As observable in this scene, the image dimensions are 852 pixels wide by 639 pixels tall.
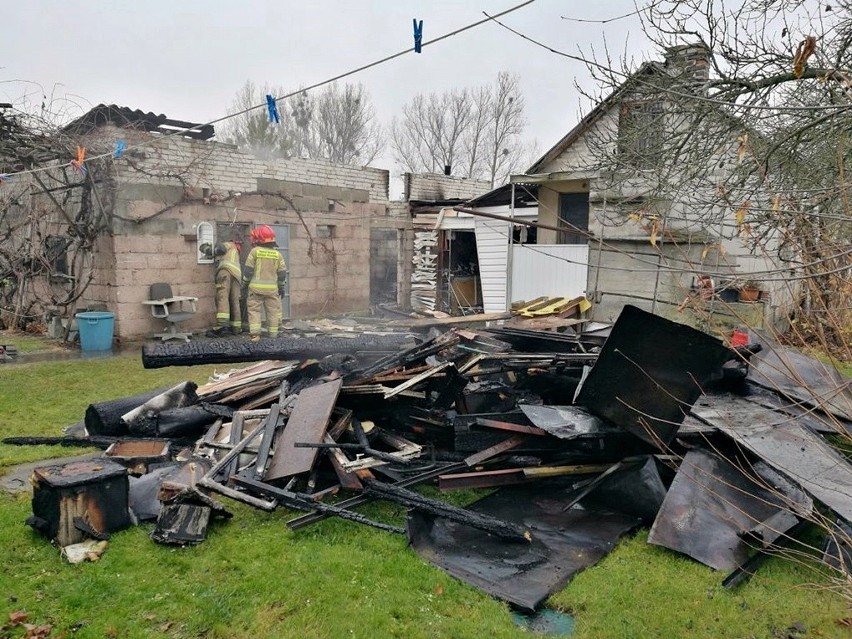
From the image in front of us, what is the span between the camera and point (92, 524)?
13.3 ft

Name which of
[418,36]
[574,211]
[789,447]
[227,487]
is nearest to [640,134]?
[418,36]

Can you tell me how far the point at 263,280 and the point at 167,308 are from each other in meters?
1.98

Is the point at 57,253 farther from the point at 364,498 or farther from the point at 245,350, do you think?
the point at 364,498

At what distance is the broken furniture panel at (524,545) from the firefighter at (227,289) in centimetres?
895

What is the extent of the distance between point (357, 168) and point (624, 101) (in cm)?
964

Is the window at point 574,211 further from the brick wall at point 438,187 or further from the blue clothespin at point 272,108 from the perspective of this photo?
the blue clothespin at point 272,108

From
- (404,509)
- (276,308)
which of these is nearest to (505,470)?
(404,509)

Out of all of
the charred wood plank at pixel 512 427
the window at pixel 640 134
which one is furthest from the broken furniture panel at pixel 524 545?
the window at pixel 640 134

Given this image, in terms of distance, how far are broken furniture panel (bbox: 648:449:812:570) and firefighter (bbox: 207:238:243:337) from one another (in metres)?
10.1

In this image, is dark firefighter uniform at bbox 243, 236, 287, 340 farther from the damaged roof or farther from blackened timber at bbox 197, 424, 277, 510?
blackened timber at bbox 197, 424, 277, 510

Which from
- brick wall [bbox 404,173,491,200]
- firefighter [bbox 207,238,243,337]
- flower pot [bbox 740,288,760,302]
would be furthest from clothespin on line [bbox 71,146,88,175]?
flower pot [bbox 740,288,760,302]

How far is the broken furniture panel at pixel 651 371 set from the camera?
4.50m

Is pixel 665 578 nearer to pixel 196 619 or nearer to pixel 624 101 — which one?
pixel 196 619

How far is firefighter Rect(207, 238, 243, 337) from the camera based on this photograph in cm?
1216
